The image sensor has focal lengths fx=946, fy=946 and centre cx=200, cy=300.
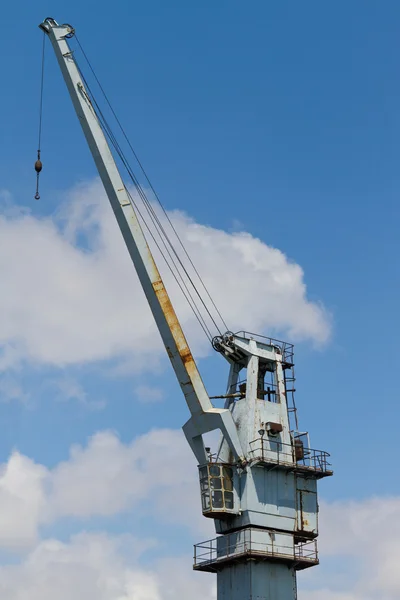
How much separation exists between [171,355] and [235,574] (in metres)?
10.2

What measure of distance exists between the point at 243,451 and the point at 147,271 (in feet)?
31.0

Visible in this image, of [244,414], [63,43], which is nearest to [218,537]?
[244,414]

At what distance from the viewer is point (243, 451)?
43062 millimetres

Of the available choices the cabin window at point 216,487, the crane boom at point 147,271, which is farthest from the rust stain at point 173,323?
the cabin window at point 216,487

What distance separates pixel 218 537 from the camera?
43.0m

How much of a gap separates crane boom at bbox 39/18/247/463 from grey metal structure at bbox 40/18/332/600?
0.15 feet

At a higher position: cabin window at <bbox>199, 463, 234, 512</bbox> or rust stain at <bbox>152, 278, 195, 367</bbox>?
rust stain at <bbox>152, 278, 195, 367</bbox>

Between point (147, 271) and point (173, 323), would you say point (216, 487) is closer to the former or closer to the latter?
point (173, 323)

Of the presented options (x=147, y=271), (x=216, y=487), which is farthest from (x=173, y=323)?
(x=216, y=487)

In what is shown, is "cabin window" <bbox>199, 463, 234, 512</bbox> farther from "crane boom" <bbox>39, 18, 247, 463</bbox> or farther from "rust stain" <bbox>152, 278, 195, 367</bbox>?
"rust stain" <bbox>152, 278, 195, 367</bbox>

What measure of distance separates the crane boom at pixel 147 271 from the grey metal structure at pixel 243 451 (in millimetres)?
47

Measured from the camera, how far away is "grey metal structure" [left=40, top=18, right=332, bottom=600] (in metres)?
41.9

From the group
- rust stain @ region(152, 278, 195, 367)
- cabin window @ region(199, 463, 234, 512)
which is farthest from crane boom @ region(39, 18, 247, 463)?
cabin window @ region(199, 463, 234, 512)

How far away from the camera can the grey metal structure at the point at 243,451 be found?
137 ft
